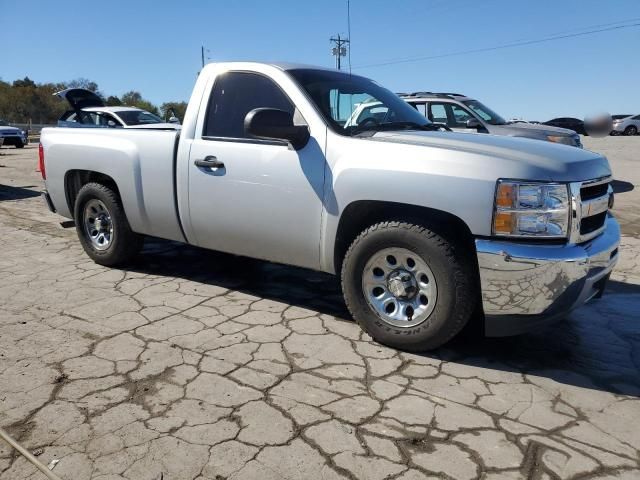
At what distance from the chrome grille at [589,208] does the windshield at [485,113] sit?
750 cm

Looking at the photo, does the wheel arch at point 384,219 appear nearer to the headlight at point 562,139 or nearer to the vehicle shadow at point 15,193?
the headlight at point 562,139

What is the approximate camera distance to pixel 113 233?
16.6 feet

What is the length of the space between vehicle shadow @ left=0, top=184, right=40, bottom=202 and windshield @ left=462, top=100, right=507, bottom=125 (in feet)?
29.4

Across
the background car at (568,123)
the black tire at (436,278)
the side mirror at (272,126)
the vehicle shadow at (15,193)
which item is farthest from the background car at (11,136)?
the background car at (568,123)

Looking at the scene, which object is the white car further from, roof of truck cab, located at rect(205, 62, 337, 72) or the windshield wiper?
the windshield wiper

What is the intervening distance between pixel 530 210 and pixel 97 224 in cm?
408

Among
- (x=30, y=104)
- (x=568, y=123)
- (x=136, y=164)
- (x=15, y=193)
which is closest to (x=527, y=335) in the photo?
(x=136, y=164)

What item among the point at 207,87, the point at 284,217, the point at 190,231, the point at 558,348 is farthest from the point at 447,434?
the point at 207,87

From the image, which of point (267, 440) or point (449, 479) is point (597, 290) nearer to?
point (449, 479)

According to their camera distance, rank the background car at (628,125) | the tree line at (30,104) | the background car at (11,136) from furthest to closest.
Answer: the tree line at (30,104) < the background car at (628,125) < the background car at (11,136)

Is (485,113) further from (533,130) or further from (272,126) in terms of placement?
(272,126)

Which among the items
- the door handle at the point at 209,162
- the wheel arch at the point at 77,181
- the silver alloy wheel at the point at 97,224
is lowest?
the silver alloy wheel at the point at 97,224

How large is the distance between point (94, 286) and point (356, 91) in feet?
9.45

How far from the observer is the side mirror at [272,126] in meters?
3.49
